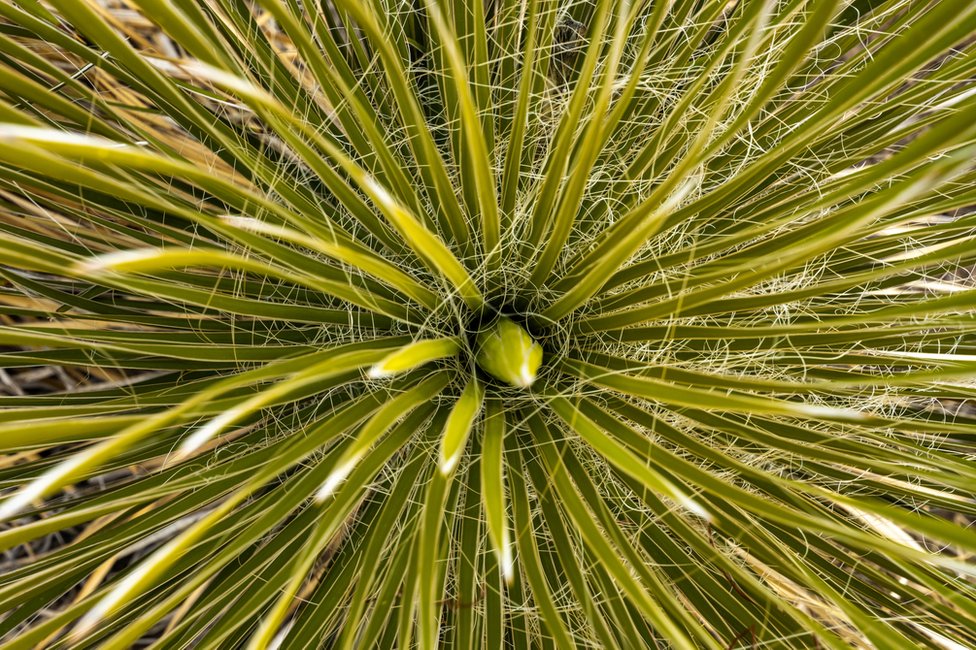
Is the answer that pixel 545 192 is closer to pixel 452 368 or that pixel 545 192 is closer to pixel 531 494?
pixel 452 368

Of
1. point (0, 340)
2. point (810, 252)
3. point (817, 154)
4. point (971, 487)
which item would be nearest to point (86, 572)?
point (0, 340)

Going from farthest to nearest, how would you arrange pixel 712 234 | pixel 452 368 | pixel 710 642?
pixel 712 234, pixel 452 368, pixel 710 642

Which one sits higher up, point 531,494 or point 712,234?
point 712,234

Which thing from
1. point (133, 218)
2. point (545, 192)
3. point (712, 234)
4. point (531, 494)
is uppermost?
point (133, 218)

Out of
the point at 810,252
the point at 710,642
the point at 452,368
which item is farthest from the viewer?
the point at 452,368

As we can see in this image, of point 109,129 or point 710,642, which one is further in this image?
point 109,129
